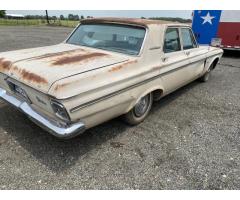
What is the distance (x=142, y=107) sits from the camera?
12.4 feet

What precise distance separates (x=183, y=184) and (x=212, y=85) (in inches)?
161

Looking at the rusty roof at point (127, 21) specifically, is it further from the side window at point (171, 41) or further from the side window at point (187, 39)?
the side window at point (187, 39)

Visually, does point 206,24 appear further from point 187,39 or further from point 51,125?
point 51,125

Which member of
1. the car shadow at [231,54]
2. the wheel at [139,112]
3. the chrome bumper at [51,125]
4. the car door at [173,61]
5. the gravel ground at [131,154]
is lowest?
the car shadow at [231,54]

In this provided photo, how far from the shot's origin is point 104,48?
11.8 feet

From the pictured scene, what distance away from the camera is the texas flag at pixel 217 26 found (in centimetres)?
825

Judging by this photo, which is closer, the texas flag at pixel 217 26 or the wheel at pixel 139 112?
the wheel at pixel 139 112

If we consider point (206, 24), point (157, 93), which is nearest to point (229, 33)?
point (206, 24)

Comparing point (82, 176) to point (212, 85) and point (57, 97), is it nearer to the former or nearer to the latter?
point (57, 97)

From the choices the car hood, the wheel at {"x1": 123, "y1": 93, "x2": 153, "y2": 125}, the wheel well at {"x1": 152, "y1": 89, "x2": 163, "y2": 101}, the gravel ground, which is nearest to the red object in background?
the gravel ground

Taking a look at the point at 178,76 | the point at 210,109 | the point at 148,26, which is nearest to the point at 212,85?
the point at 210,109

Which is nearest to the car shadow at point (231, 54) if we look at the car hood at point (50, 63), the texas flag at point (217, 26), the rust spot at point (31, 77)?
the texas flag at point (217, 26)

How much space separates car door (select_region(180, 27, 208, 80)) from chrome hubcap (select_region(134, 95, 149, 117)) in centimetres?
144

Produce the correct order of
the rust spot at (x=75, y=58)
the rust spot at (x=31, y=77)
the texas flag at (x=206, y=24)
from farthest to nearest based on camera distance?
the texas flag at (x=206, y=24), the rust spot at (x=75, y=58), the rust spot at (x=31, y=77)
